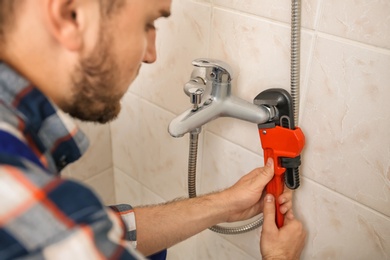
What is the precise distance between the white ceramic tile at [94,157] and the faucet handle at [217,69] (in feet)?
1.80

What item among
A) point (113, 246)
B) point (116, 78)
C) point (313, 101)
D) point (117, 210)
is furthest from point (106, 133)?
point (113, 246)

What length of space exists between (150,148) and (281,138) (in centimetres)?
47

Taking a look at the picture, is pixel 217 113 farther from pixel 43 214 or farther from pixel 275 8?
Answer: pixel 43 214

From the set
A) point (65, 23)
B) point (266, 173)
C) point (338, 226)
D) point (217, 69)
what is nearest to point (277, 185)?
point (266, 173)

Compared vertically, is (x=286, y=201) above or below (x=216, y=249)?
above

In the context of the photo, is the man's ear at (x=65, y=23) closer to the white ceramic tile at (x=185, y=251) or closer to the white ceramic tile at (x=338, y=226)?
the white ceramic tile at (x=338, y=226)

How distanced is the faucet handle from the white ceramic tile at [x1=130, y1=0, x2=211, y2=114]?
131 millimetres

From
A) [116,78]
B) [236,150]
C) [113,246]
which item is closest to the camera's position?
[113,246]

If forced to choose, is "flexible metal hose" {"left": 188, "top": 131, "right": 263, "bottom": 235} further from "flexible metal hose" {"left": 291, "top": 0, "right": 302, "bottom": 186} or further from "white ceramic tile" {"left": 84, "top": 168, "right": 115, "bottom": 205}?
"white ceramic tile" {"left": 84, "top": 168, "right": 115, "bottom": 205}

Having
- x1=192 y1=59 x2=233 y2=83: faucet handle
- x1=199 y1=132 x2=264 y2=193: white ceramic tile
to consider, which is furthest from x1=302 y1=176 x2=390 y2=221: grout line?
x1=192 y1=59 x2=233 y2=83: faucet handle

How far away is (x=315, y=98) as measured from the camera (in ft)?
2.23

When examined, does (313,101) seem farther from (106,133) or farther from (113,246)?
(106,133)

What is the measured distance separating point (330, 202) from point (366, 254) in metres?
0.11

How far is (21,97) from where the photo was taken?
0.51 m
